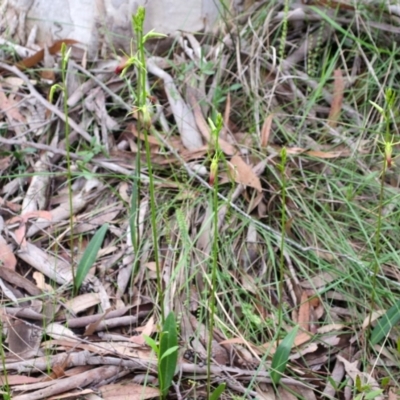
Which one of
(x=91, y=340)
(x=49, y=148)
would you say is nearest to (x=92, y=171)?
(x=49, y=148)

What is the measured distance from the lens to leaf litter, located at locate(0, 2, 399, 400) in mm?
2516

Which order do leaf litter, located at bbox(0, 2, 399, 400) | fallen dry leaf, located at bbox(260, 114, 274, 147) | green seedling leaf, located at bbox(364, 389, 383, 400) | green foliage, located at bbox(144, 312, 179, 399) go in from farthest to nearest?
fallen dry leaf, located at bbox(260, 114, 274, 147) < leaf litter, located at bbox(0, 2, 399, 400) < green seedling leaf, located at bbox(364, 389, 383, 400) < green foliage, located at bbox(144, 312, 179, 399)

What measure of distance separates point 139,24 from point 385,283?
4.76 feet

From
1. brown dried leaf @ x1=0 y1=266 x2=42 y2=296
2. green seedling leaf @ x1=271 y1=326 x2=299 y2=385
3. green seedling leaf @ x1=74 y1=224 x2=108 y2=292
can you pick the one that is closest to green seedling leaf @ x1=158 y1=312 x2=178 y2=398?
green seedling leaf @ x1=271 y1=326 x2=299 y2=385

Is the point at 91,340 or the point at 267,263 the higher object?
the point at 267,263

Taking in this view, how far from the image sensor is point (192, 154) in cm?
323

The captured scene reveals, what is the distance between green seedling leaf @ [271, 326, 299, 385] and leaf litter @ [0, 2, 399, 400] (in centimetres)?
1

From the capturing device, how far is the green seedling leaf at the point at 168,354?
224cm

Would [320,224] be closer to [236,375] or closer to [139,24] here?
[236,375]

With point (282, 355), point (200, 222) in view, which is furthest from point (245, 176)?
point (282, 355)

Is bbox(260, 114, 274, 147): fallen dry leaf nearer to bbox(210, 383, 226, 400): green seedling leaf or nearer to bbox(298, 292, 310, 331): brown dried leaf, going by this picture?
bbox(298, 292, 310, 331): brown dried leaf

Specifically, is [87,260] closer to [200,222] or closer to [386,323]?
[200,222]

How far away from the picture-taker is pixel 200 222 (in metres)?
2.98

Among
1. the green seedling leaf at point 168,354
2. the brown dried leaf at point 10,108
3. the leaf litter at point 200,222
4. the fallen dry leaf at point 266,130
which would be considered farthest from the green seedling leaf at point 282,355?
the brown dried leaf at point 10,108
